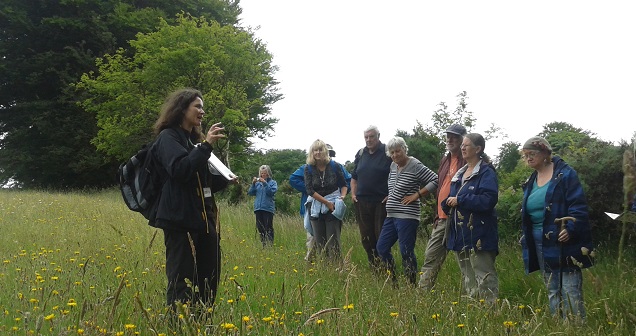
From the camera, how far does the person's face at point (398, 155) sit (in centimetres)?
631

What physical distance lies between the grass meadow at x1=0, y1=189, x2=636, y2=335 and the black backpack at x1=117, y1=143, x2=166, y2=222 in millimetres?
275

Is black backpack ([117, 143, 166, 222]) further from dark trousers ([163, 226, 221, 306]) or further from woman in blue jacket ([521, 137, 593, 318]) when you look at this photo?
woman in blue jacket ([521, 137, 593, 318])

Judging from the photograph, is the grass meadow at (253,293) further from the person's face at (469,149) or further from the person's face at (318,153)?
the person's face at (318,153)

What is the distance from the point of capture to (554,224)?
4223mm

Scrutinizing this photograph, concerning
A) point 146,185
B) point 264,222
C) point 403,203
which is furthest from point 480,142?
point 264,222

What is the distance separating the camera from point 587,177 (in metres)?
6.50

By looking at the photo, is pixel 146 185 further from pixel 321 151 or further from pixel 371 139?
pixel 321 151

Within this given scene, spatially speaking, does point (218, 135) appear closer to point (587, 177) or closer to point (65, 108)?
point (587, 177)

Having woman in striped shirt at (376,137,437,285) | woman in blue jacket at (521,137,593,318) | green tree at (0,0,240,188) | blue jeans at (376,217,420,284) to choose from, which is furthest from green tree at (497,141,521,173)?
green tree at (0,0,240,188)

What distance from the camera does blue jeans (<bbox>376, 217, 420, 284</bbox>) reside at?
6.13 meters

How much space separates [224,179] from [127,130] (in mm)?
19994

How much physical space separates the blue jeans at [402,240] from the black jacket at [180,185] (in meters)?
2.92

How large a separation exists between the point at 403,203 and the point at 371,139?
102 centimetres

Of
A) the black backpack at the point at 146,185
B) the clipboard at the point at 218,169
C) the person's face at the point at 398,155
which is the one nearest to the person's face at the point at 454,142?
the person's face at the point at 398,155
